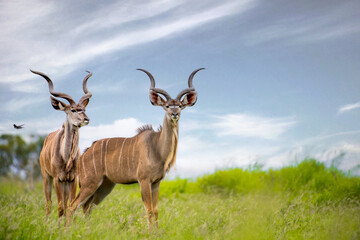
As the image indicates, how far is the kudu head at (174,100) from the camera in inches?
251

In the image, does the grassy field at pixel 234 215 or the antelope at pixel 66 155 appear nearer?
the grassy field at pixel 234 215

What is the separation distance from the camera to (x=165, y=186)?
12836mm

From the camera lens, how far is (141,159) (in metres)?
6.58

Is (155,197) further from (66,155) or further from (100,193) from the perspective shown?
(66,155)

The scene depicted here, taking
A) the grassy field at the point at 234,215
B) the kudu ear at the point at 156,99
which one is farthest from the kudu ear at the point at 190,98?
the grassy field at the point at 234,215

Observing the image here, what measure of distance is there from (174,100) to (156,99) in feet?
1.53

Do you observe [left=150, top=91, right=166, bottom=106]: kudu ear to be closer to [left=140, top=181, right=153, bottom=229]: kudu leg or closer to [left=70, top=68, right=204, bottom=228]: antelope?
[left=70, top=68, right=204, bottom=228]: antelope

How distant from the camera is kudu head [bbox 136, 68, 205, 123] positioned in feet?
20.9

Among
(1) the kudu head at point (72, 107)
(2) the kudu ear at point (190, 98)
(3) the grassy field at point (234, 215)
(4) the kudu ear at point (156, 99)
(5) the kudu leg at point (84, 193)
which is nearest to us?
(3) the grassy field at point (234, 215)

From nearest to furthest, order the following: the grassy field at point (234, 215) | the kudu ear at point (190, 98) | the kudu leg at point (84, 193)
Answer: the grassy field at point (234, 215), the kudu ear at point (190, 98), the kudu leg at point (84, 193)

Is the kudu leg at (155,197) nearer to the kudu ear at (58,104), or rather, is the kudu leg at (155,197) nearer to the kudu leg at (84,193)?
the kudu leg at (84,193)

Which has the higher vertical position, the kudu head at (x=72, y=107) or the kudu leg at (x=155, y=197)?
the kudu head at (x=72, y=107)

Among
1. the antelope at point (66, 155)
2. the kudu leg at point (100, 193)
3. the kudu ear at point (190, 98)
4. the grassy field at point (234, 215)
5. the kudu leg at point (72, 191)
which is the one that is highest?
the kudu ear at point (190, 98)

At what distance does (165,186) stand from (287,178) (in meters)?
3.94
